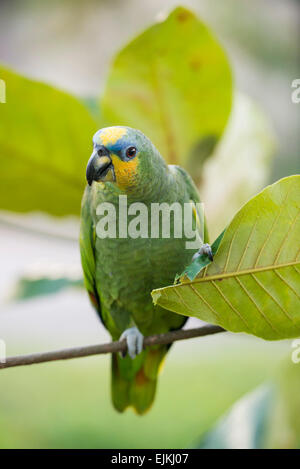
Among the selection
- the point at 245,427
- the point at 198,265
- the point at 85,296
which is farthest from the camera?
the point at 85,296

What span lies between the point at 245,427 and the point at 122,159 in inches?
16.9

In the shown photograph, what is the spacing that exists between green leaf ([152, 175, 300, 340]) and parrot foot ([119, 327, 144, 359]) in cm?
21

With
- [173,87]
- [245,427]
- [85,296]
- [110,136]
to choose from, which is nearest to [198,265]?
[110,136]

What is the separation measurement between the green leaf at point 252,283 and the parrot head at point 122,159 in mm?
136

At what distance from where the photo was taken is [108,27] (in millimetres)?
1438

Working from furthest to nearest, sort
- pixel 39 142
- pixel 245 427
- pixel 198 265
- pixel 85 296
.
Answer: pixel 85 296 < pixel 245 427 < pixel 39 142 < pixel 198 265

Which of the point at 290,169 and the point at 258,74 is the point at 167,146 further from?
the point at 258,74

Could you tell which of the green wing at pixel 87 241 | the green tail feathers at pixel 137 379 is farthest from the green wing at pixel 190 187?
the green tail feathers at pixel 137 379

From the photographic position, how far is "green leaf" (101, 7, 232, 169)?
0.54m

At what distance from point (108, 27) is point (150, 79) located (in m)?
0.98

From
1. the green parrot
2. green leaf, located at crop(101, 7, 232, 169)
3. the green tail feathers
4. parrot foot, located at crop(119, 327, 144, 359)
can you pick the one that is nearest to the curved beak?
the green parrot

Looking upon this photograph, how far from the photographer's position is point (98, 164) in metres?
0.45

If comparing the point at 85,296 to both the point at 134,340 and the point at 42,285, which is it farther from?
the point at 134,340

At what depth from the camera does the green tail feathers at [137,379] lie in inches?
28.2
